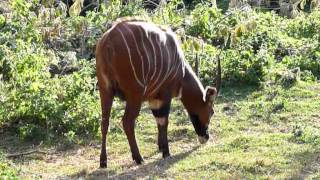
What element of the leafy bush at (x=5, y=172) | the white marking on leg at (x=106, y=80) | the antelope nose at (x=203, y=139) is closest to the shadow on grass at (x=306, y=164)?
the antelope nose at (x=203, y=139)

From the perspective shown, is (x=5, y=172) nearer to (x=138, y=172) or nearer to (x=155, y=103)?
(x=138, y=172)

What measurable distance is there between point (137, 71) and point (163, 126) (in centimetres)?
113

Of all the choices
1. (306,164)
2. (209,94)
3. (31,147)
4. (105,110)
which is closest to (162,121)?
(209,94)

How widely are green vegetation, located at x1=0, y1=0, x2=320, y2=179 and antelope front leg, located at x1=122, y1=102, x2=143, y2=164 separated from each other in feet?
0.43

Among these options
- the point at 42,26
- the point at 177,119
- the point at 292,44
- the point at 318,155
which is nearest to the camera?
the point at 318,155

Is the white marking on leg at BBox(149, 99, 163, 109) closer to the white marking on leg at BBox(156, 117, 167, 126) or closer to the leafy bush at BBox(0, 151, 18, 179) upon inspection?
the white marking on leg at BBox(156, 117, 167, 126)

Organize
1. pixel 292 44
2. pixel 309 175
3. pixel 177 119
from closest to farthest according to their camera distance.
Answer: pixel 309 175
pixel 177 119
pixel 292 44

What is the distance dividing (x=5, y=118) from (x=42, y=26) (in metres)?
2.72

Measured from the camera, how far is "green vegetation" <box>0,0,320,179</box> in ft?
26.3

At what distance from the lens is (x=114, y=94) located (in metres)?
7.95

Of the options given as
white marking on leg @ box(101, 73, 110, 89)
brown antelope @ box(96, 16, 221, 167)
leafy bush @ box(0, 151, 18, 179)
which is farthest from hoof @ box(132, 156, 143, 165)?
Result: leafy bush @ box(0, 151, 18, 179)

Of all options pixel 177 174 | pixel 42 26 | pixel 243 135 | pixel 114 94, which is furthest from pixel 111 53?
pixel 42 26

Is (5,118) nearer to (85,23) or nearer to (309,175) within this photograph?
(85,23)

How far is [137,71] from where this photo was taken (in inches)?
307
